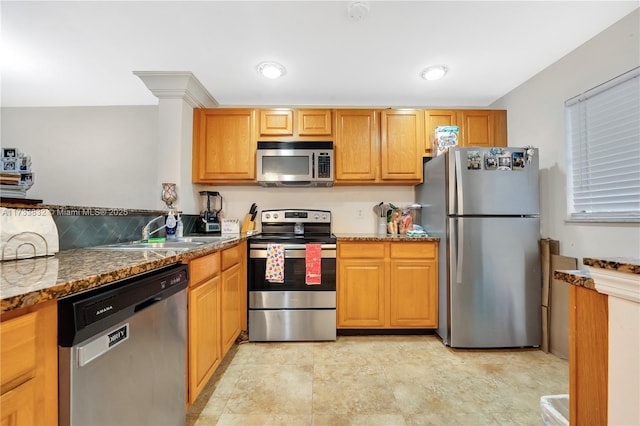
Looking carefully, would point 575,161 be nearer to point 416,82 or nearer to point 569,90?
point 569,90

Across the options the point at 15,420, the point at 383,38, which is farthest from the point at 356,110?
the point at 15,420

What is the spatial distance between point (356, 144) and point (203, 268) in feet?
6.23

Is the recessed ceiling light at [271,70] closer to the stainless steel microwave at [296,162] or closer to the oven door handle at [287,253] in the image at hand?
the stainless steel microwave at [296,162]

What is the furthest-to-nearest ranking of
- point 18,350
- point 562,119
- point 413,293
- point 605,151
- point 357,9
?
point 413,293 → point 562,119 → point 605,151 → point 357,9 → point 18,350

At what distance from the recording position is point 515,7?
61.8 inches

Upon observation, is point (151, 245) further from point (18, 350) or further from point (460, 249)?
point (460, 249)

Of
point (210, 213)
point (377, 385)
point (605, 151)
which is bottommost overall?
point (377, 385)

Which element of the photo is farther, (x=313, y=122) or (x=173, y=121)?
(x=313, y=122)

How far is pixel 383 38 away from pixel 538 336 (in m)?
2.63

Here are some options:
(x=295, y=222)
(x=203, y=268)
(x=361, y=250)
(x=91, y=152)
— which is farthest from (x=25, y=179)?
(x=361, y=250)

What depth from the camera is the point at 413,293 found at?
234 centimetres

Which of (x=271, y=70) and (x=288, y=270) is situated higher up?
(x=271, y=70)

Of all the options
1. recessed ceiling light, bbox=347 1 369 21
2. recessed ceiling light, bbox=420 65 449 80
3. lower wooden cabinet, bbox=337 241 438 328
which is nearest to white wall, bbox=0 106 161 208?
lower wooden cabinet, bbox=337 241 438 328

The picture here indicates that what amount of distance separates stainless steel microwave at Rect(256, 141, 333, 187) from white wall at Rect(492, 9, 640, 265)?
1841mm
